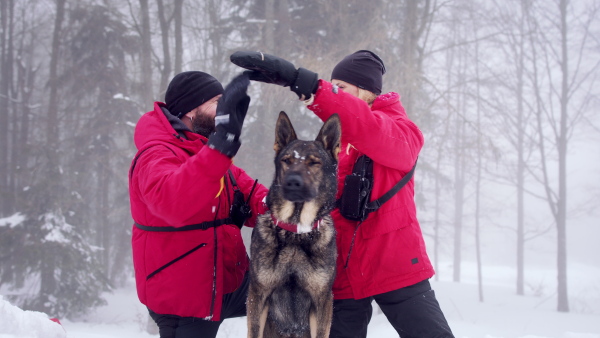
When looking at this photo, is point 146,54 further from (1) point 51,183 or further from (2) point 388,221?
(2) point 388,221

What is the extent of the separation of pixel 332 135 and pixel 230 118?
30.9 inches

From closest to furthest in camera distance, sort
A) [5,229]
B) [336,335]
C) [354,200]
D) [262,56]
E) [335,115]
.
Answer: [262,56]
[335,115]
[354,200]
[336,335]
[5,229]

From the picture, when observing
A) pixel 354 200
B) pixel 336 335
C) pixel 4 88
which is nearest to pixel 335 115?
pixel 354 200

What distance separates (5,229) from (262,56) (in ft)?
47.9

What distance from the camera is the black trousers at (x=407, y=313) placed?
8.20 ft

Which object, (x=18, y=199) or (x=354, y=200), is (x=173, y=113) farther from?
(x=18, y=199)

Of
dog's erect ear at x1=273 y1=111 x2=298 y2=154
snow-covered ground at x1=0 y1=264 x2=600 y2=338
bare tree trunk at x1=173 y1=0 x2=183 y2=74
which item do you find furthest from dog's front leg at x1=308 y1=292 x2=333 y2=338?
bare tree trunk at x1=173 y1=0 x2=183 y2=74

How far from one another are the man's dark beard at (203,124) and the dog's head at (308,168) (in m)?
0.60

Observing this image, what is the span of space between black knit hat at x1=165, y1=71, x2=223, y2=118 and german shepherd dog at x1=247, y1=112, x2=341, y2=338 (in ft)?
2.26

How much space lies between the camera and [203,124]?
306 centimetres

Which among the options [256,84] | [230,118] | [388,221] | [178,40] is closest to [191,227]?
[230,118]

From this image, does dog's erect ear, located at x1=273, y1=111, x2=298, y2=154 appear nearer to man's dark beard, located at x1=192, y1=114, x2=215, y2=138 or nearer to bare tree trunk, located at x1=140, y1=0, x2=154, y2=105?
man's dark beard, located at x1=192, y1=114, x2=215, y2=138

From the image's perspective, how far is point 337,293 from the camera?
2910 mm

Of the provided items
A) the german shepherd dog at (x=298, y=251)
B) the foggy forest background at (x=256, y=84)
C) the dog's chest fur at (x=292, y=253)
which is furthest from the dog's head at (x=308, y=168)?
the foggy forest background at (x=256, y=84)
